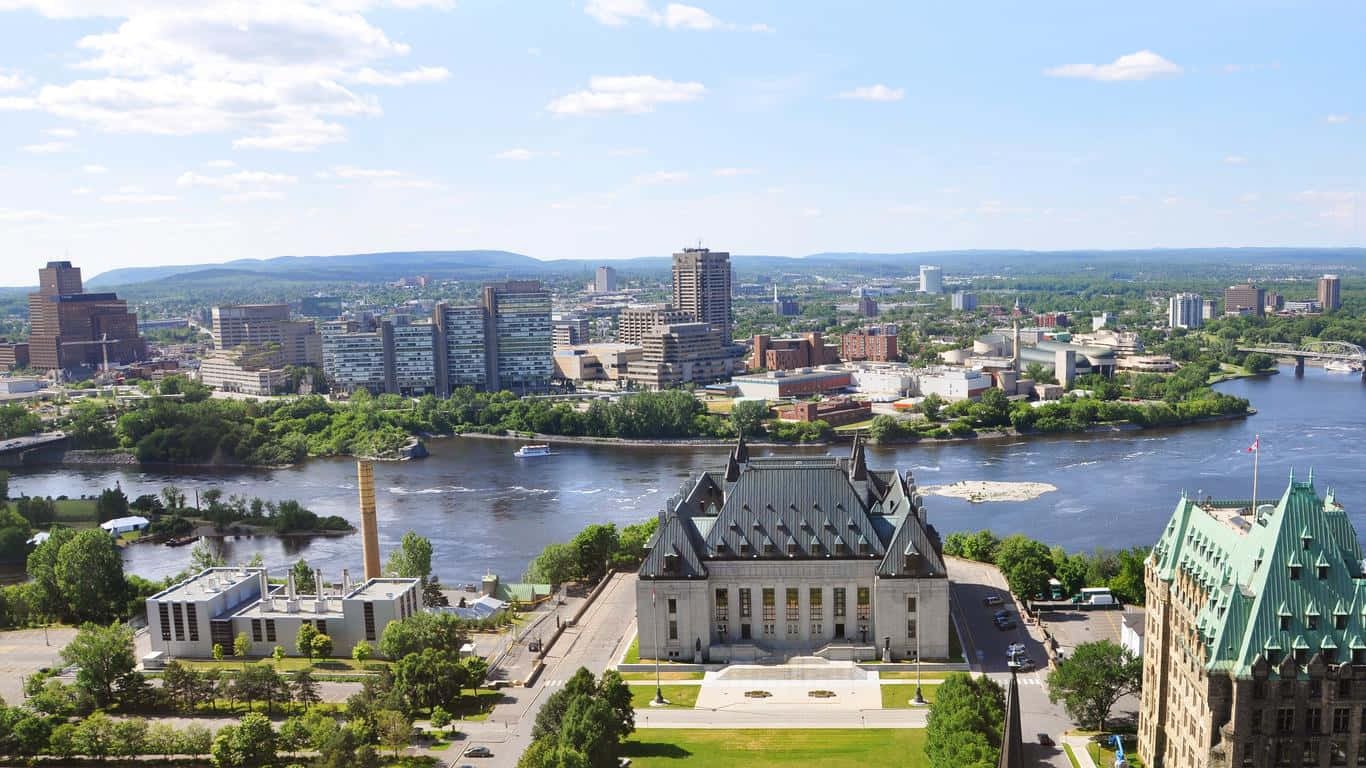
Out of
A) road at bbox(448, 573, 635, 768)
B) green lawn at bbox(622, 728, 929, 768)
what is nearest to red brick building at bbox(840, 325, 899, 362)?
road at bbox(448, 573, 635, 768)

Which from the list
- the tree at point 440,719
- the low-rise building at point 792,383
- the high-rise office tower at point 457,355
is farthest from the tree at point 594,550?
the high-rise office tower at point 457,355

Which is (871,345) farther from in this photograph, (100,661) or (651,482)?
(100,661)

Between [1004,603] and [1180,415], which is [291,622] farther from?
[1180,415]

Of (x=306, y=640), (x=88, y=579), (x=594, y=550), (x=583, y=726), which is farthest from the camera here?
(x=594, y=550)

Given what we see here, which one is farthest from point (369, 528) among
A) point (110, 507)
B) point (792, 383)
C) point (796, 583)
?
point (792, 383)

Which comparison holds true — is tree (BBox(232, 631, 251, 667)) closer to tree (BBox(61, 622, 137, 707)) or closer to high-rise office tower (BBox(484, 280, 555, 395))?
tree (BBox(61, 622, 137, 707))

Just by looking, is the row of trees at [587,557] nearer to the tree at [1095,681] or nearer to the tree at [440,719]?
the tree at [440,719]
